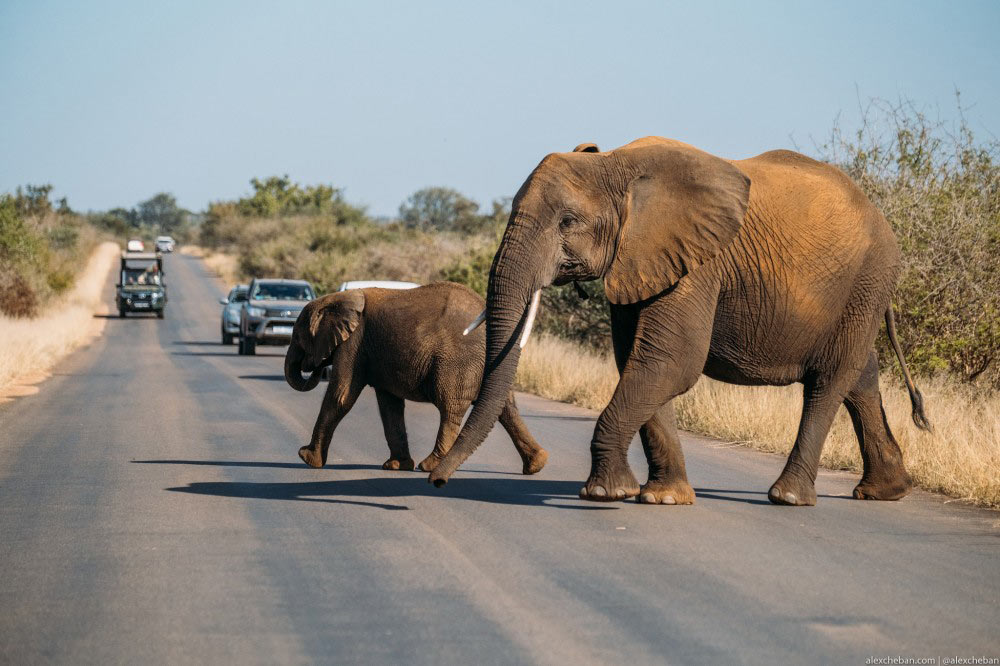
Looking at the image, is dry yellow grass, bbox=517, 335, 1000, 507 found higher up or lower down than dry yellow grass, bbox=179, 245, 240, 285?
lower down

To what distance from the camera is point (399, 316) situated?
1155 centimetres

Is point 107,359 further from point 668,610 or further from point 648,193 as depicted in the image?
point 668,610

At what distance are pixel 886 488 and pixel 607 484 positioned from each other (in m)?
2.27

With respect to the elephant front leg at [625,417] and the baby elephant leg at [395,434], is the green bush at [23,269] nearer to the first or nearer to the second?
the baby elephant leg at [395,434]

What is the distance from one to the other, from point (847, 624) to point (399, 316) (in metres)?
6.31

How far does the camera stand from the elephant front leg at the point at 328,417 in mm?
11328

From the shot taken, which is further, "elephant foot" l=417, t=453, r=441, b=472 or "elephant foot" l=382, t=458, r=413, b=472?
"elephant foot" l=382, t=458, r=413, b=472

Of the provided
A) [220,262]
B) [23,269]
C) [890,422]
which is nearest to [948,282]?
[890,422]

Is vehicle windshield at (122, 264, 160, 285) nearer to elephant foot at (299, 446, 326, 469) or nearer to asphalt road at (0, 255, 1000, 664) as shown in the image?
asphalt road at (0, 255, 1000, 664)

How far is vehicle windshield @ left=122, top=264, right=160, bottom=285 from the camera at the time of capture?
52.4 metres

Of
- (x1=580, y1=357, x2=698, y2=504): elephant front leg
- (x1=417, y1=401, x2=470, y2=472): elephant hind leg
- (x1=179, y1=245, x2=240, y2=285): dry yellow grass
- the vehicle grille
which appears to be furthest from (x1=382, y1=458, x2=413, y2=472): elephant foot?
(x1=179, y1=245, x2=240, y2=285): dry yellow grass

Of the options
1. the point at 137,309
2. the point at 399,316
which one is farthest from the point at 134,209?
the point at 399,316

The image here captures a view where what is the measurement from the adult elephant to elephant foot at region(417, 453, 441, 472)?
2215 mm

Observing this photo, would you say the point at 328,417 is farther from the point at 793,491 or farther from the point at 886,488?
the point at 886,488
